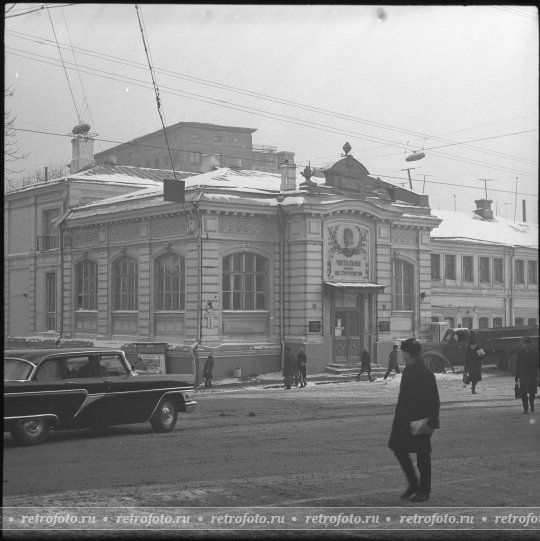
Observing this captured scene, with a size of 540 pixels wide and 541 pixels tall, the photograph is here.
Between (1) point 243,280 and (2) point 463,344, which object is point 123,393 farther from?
(1) point 243,280

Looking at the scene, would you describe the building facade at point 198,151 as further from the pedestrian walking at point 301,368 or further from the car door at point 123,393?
the car door at point 123,393

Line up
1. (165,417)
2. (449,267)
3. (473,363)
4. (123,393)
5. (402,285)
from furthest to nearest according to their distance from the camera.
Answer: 1. (402,285)
2. (449,267)
3. (473,363)
4. (165,417)
5. (123,393)

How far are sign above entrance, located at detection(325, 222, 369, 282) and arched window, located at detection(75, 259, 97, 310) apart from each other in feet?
27.4

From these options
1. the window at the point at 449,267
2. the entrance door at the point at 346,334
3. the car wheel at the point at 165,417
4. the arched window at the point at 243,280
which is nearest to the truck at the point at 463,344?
the window at the point at 449,267

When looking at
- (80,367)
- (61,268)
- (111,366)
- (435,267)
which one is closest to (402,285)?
(435,267)

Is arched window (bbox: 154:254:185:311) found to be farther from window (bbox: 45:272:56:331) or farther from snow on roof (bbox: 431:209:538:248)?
snow on roof (bbox: 431:209:538:248)

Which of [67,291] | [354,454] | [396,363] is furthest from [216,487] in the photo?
[67,291]

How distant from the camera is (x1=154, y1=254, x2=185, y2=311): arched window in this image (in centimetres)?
2991

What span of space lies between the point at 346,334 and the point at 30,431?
1987 cm

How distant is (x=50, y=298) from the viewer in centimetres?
3066

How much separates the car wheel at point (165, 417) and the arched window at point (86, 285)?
1486 cm

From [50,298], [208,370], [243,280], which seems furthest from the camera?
[243,280]

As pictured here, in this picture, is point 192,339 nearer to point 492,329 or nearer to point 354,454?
point 492,329

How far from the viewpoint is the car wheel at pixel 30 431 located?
43.5ft
